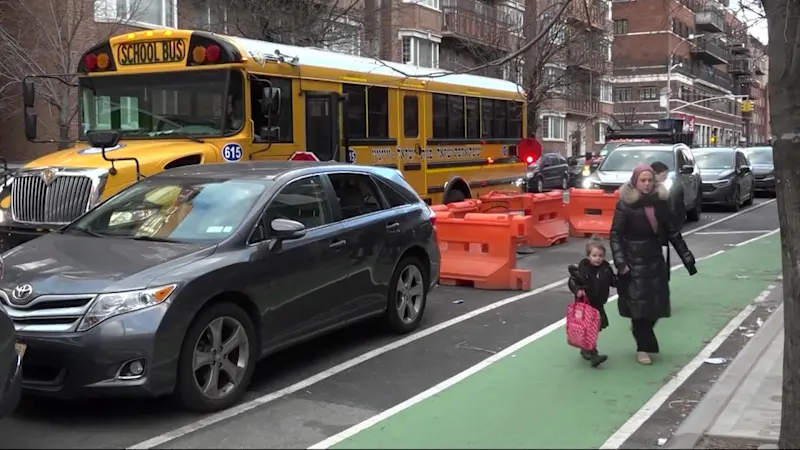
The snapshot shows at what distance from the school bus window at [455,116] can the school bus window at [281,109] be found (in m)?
4.28

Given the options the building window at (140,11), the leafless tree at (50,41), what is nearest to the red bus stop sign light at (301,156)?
the leafless tree at (50,41)

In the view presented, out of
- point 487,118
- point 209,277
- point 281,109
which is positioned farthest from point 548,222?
point 209,277

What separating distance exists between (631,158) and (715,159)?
5.06 m

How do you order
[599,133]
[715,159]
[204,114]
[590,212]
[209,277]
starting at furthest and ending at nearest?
[599,133] → [715,159] → [590,212] → [204,114] → [209,277]

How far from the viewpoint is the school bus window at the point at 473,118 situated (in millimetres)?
A: 14339

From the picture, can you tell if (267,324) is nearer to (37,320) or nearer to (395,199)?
(37,320)

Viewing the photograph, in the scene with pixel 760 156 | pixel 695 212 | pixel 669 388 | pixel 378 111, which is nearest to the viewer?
pixel 669 388

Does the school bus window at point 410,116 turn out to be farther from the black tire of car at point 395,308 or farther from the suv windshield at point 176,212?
the suv windshield at point 176,212

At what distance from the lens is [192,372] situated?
513cm

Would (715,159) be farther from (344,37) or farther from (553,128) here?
(553,128)

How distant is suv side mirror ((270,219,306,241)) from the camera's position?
5844 millimetres

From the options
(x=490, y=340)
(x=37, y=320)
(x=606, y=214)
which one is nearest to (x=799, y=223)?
(x=490, y=340)

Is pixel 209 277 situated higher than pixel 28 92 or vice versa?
pixel 28 92

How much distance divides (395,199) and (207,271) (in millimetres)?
2765
